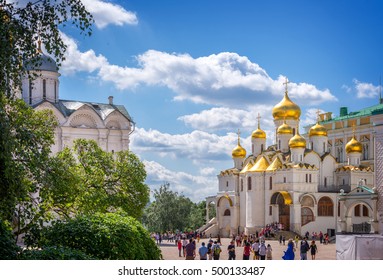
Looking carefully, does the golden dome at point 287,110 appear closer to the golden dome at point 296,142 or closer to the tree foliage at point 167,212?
the golden dome at point 296,142

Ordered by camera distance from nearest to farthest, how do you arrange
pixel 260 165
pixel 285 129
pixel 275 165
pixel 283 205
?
pixel 283 205, pixel 275 165, pixel 260 165, pixel 285 129

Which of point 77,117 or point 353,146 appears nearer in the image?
point 77,117

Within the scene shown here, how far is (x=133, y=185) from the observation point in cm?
1883

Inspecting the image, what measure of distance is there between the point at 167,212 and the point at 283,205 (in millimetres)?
6972

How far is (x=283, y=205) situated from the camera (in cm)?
3406

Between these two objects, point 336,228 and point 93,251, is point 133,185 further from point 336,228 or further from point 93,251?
point 336,228

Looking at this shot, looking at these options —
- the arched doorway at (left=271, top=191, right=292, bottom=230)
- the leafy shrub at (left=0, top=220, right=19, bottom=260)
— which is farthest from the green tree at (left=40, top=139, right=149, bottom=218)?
the arched doorway at (left=271, top=191, right=292, bottom=230)

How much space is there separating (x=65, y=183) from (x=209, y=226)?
2467 centimetres

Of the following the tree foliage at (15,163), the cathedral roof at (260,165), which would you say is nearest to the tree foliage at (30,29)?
the tree foliage at (15,163)

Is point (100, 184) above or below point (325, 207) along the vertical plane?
above

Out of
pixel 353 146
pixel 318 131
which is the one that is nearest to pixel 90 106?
pixel 318 131

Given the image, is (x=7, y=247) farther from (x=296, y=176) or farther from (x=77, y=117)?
(x=296, y=176)
